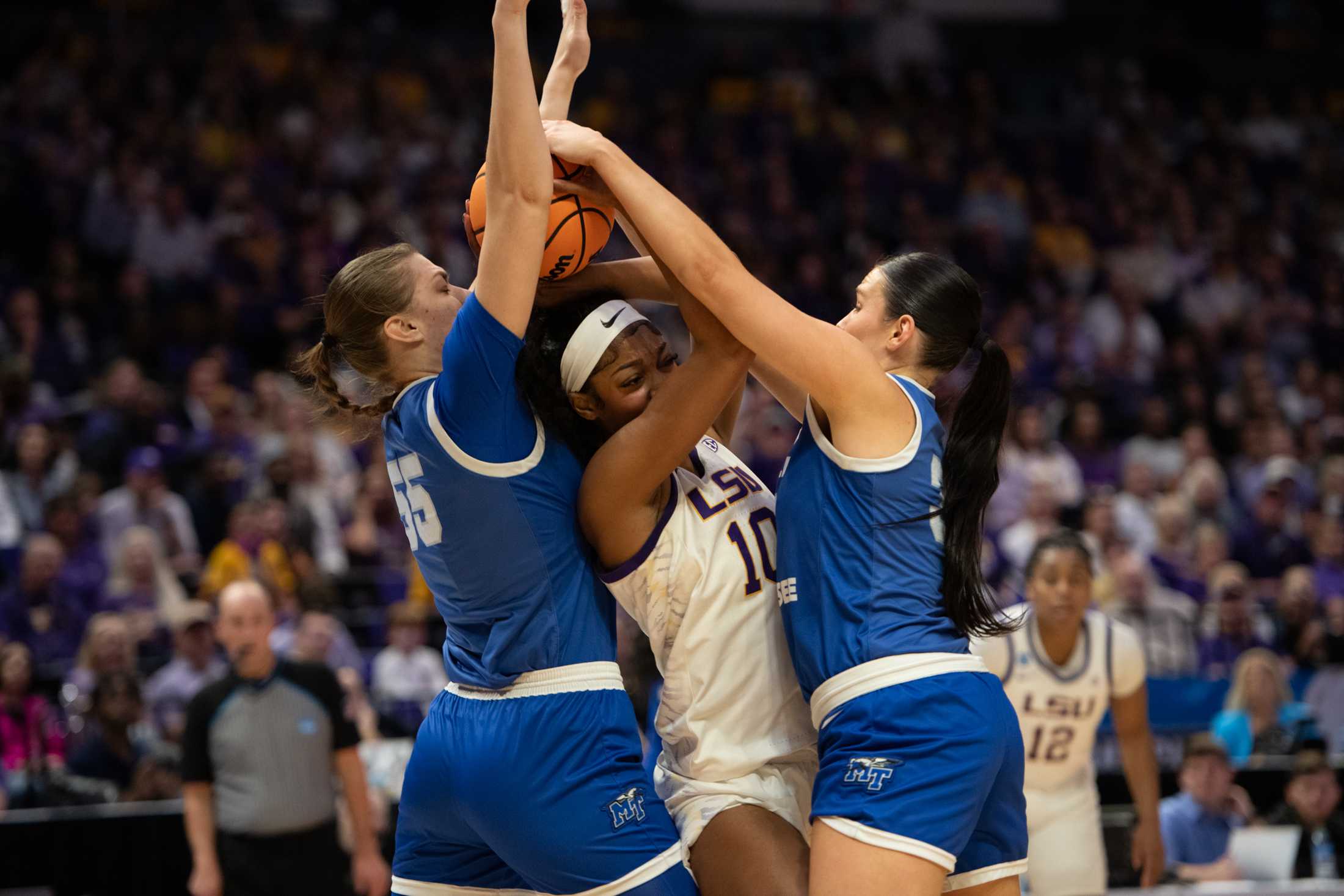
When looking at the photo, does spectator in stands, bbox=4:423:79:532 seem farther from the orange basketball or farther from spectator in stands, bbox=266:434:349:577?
the orange basketball

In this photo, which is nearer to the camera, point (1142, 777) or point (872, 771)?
point (872, 771)

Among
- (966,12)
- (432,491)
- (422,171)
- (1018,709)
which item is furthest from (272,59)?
(432,491)

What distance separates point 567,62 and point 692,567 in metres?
1.43

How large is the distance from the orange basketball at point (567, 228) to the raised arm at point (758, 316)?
132 mm

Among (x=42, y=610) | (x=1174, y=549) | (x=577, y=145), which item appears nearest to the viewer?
(x=577, y=145)

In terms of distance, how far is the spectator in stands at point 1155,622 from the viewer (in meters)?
9.98

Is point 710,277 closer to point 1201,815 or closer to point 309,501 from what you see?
point 1201,815

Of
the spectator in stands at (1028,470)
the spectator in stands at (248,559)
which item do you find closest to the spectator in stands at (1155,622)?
the spectator in stands at (1028,470)

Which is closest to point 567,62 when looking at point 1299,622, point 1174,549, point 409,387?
point 409,387

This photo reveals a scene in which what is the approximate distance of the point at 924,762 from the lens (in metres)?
3.23

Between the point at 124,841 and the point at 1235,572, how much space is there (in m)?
7.08

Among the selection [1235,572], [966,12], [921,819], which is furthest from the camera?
[966,12]

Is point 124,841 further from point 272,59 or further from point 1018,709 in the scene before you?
point 272,59

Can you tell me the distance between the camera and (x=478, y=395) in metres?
3.27
